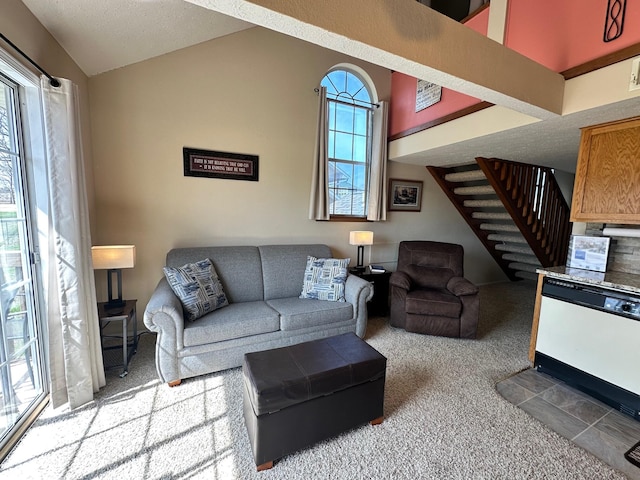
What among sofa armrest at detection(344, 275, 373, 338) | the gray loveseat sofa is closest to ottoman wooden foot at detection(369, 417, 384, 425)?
the gray loveseat sofa

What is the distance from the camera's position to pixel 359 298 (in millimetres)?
2738

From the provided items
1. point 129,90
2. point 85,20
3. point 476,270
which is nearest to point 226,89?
point 129,90

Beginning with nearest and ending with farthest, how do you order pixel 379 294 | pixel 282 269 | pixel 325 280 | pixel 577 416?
pixel 577 416 → pixel 325 280 → pixel 282 269 → pixel 379 294

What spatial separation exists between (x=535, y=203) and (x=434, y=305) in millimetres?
2327

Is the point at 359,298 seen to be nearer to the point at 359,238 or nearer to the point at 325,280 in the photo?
the point at 325,280

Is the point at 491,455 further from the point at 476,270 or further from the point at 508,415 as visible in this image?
the point at 476,270

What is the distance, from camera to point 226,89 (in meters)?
2.93

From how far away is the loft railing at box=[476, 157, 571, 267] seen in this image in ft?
11.5

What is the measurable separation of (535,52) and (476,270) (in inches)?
145

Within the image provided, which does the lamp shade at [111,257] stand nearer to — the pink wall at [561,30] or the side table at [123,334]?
the side table at [123,334]

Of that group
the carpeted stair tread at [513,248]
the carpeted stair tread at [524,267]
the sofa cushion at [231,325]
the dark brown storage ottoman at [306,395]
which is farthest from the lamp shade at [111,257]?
the carpeted stair tread at [524,267]

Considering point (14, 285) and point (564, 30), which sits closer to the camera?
point (14, 285)

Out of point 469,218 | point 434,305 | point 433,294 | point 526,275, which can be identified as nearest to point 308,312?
point 434,305

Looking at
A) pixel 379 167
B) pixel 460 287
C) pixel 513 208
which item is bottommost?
pixel 460 287
